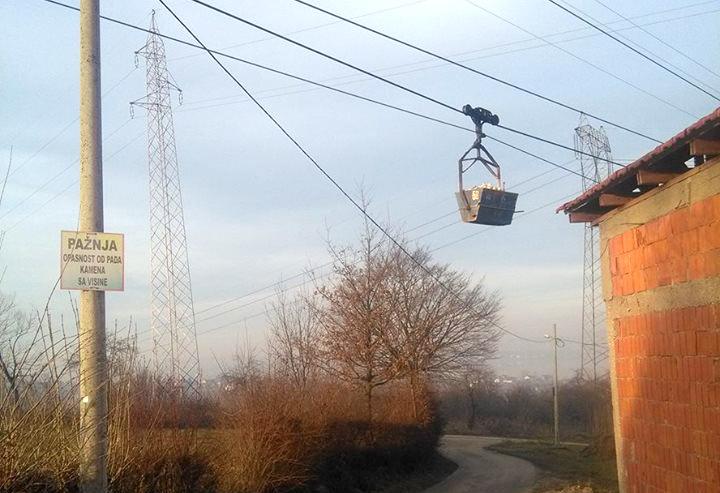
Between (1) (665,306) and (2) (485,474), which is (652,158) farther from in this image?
(2) (485,474)

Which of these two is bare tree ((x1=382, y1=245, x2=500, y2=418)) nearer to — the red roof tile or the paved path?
the paved path

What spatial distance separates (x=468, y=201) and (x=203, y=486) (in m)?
7.74

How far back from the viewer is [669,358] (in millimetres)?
8469

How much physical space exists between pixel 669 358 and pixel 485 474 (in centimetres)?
2355

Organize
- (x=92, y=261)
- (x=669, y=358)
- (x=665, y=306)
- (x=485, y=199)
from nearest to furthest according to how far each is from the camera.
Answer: (x=92, y=261), (x=669, y=358), (x=665, y=306), (x=485, y=199)

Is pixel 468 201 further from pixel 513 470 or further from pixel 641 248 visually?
pixel 513 470

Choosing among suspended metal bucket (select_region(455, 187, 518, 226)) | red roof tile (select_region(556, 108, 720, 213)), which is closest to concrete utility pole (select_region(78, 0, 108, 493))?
red roof tile (select_region(556, 108, 720, 213))

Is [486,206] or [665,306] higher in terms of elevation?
[486,206]

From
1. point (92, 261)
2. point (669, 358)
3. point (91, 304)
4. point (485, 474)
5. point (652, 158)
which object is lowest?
point (485, 474)

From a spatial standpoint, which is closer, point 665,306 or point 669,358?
point 669,358

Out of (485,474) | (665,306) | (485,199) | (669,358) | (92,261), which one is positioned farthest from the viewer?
(485,474)

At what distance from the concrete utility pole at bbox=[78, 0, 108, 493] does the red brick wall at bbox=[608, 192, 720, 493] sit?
19.8 ft

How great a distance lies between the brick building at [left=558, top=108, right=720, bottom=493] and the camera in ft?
24.8

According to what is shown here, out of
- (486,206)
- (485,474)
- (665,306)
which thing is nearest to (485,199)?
(486,206)
